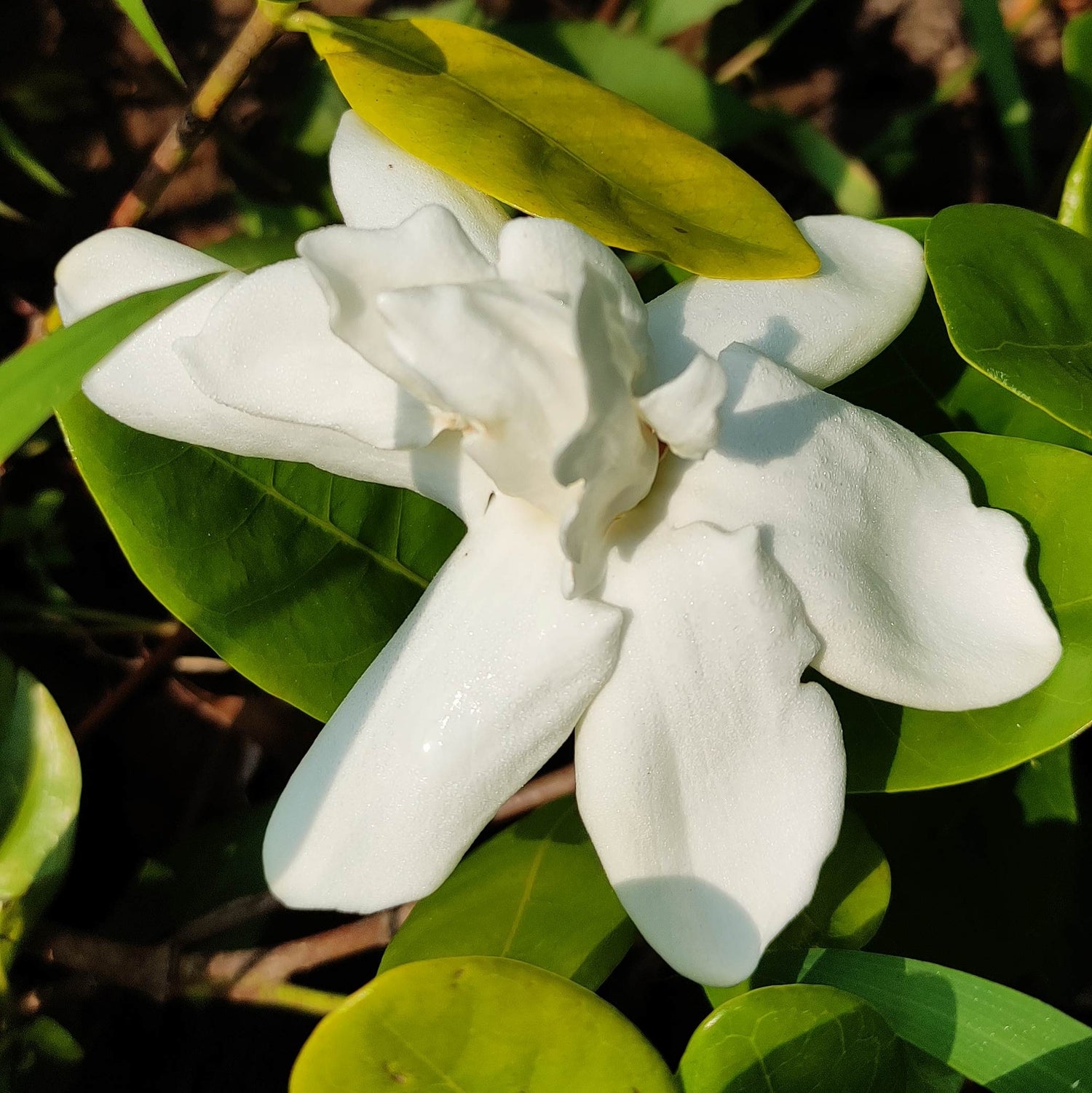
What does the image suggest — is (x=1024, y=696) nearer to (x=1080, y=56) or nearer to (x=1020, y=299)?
(x=1020, y=299)

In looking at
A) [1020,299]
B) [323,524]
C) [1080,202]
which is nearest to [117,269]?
[323,524]

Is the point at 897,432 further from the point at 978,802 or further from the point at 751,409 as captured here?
the point at 978,802

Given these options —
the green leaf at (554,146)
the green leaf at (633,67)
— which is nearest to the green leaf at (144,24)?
the green leaf at (554,146)

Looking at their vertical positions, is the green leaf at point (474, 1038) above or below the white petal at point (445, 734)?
below

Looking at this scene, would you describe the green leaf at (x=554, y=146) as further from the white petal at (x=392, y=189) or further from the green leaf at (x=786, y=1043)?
the green leaf at (x=786, y=1043)

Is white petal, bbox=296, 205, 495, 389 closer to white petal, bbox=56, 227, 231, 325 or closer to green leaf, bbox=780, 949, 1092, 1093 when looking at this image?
white petal, bbox=56, 227, 231, 325

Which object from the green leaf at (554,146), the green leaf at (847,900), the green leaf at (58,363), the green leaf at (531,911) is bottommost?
the green leaf at (531,911)

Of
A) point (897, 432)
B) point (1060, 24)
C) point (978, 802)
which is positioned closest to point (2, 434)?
point (897, 432)
